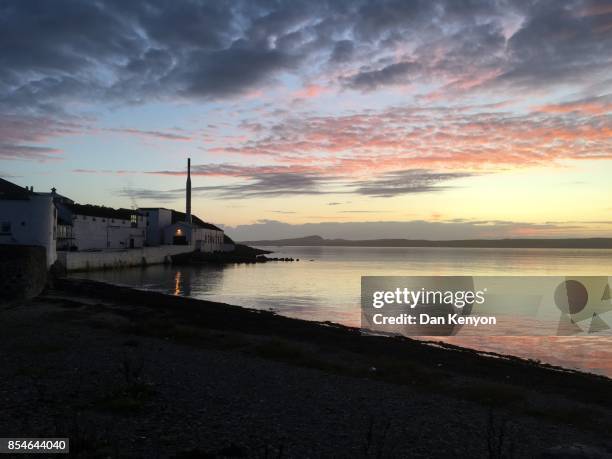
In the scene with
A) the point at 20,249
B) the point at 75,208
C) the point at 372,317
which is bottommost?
the point at 372,317

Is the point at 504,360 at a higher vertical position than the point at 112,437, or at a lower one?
lower

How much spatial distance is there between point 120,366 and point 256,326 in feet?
43.2

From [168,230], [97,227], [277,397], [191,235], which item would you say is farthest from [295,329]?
[168,230]

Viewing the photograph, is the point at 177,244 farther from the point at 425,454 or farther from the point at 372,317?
the point at 425,454

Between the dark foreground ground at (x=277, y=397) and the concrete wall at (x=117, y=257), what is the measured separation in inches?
1680

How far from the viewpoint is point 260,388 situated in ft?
44.7

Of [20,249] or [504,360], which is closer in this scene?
[504,360]

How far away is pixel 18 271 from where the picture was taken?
29797 millimetres

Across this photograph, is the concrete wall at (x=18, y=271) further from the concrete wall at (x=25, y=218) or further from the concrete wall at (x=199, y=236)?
the concrete wall at (x=199, y=236)

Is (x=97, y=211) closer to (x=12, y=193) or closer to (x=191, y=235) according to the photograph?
(x=191, y=235)

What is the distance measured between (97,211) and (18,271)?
58888 millimetres

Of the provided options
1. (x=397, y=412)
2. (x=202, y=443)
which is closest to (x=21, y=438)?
(x=202, y=443)

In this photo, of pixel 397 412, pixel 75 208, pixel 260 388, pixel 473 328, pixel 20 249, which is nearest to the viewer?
pixel 397 412

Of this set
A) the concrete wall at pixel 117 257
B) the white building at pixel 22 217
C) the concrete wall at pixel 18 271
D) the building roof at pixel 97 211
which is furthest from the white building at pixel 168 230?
the concrete wall at pixel 18 271
